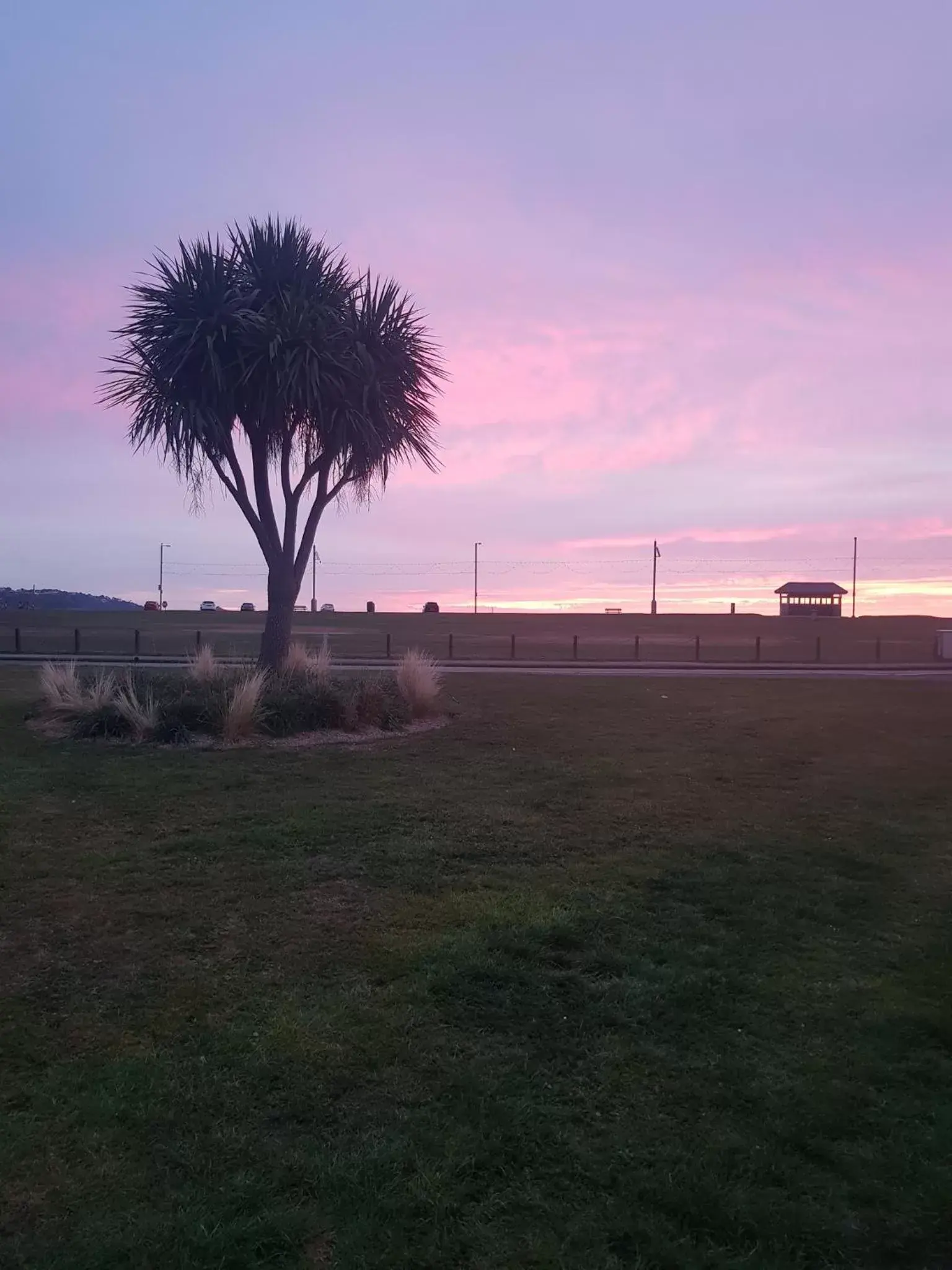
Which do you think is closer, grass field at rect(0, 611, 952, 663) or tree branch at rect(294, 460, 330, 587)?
tree branch at rect(294, 460, 330, 587)

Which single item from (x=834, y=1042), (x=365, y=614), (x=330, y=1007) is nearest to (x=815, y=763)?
(x=834, y=1042)

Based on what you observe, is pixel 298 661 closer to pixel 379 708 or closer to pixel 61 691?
pixel 379 708

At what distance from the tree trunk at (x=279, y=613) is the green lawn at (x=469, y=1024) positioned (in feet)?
19.7

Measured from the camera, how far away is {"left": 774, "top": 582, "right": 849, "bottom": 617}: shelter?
95.7 meters

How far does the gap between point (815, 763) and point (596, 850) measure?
5.07m

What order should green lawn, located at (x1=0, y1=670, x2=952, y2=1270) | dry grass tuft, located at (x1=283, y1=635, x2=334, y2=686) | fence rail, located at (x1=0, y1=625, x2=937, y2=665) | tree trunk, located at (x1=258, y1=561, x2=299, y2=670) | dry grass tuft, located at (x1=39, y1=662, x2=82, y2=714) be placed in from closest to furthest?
green lawn, located at (x1=0, y1=670, x2=952, y2=1270) < dry grass tuft, located at (x1=39, y1=662, x2=82, y2=714) < dry grass tuft, located at (x1=283, y1=635, x2=334, y2=686) < tree trunk, located at (x1=258, y1=561, x2=299, y2=670) < fence rail, located at (x1=0, y1=625, x2=937, y2=665)

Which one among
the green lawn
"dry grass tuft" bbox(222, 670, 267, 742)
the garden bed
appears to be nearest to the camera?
Answer: the green lawn

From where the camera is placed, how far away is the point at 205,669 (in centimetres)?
A: 1584

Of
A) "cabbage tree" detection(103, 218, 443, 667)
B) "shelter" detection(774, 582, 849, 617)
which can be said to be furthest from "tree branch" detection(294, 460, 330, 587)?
"shelter" detection(774, 582, 849, 617)

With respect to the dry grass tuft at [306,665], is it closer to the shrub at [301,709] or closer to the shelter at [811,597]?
the shrub at [301,709]

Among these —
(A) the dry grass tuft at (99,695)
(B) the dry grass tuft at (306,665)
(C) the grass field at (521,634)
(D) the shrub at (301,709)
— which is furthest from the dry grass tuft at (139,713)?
(C) the grass field at (521,634)

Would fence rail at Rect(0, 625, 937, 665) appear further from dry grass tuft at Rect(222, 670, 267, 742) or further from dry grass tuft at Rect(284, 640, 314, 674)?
dry grass tuft at Rect(222, 670, 267, 742)

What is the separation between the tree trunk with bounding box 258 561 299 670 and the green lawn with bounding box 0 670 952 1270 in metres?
6.02

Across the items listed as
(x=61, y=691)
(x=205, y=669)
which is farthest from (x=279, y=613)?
(x=61, y=691)
